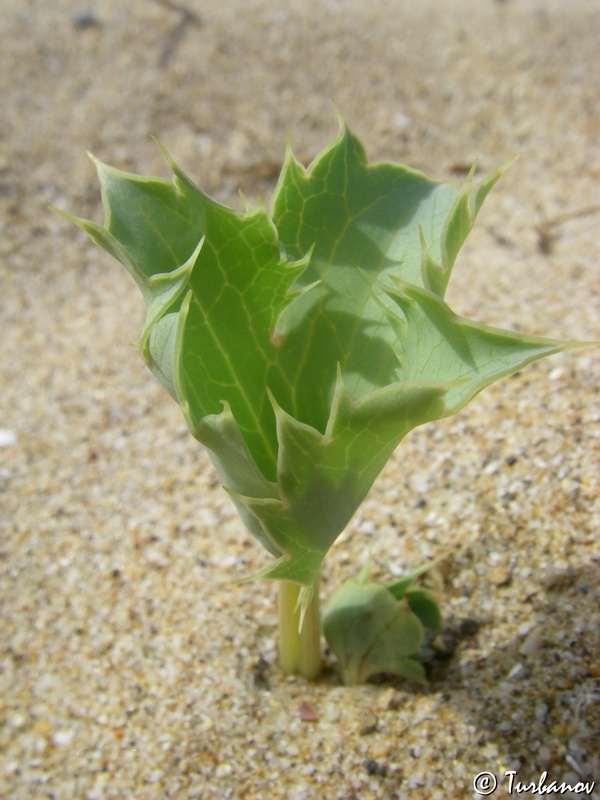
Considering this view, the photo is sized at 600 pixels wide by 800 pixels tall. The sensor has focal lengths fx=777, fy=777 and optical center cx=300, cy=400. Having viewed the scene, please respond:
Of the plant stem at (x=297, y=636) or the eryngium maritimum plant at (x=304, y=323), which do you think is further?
the plant stem at (x=297, y=636)

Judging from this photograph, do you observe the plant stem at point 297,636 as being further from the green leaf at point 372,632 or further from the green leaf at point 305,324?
the green leaf at point 305,324

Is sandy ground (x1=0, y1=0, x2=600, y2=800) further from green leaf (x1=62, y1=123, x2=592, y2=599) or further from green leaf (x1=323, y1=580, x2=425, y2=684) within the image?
green leaf (x1=62, y1=123, x2=592, y2=599)

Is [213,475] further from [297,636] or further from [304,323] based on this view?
[304,323]

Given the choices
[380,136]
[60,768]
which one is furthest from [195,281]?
[380,136]

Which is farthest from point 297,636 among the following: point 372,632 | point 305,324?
point 305,324

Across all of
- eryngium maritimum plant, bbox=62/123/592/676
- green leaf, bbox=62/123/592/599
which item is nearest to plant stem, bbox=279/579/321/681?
eryngium maritimum plant, bbox=62/123/592/676

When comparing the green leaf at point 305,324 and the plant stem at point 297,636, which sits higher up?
the green leaf at point 305,324

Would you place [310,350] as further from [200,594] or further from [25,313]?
[25,313]

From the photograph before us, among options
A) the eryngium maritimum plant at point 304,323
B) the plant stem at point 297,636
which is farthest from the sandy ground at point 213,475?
the eryngium maritimum plant at point 304,323
